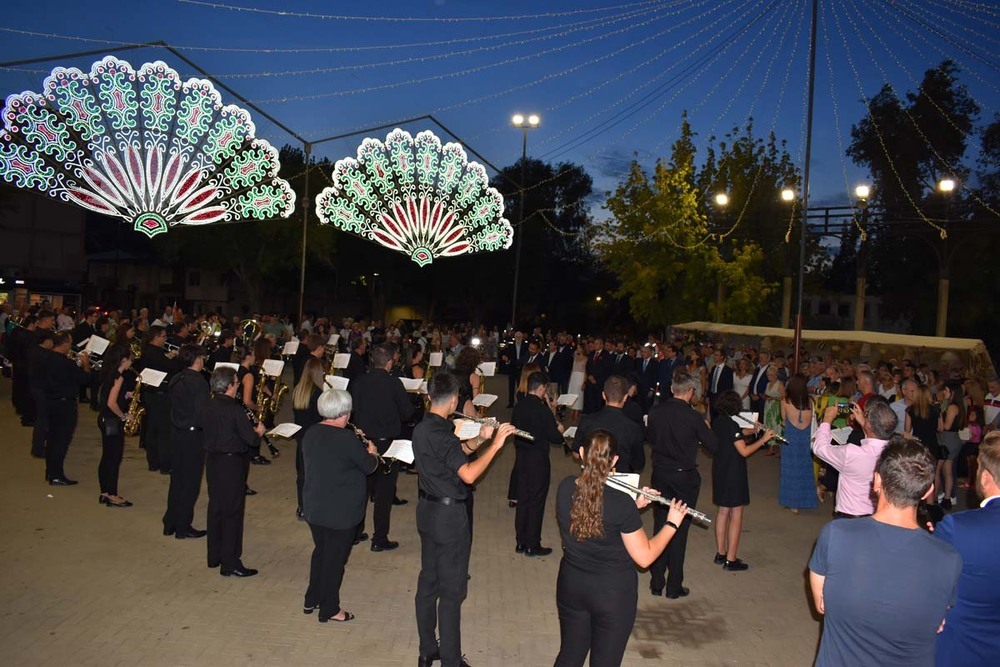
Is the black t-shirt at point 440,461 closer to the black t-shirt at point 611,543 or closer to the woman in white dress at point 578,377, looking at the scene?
the black t-shirt at point 611,543

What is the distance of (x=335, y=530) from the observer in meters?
5.89

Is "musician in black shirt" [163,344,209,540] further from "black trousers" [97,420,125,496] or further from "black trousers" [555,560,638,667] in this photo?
"black trousers" [555,560,638,667]

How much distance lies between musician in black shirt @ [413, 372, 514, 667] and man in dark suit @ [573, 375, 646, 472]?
63.2 inches

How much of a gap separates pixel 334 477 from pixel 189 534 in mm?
3185

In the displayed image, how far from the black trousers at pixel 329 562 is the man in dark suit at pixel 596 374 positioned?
1136 cm

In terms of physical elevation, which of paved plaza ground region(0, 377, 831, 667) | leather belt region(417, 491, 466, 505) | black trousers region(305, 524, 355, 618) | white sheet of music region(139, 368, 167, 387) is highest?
white sheet of music region(139, 368, 167, 387)

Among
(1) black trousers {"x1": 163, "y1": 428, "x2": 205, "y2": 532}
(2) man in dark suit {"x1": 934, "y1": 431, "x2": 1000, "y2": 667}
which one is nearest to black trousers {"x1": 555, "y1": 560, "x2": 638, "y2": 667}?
(2) man in dark suit {"x1": 934, "y1": 431, "x2": 1000, "y2": 667}

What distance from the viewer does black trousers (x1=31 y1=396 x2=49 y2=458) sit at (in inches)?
396

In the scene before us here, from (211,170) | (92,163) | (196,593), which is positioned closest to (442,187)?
(211,170)

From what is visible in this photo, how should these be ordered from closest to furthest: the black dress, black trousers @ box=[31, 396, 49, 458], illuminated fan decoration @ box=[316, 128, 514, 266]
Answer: the black dress, black trousers @ box=[31, 396, 49, 458], illuminated fan decoration @ box=[316, 128, 514, 266]

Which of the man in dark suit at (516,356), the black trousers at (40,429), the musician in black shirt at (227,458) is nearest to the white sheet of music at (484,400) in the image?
the musician in black shirt at (227,458)

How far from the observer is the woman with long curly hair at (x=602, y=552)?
4035mm

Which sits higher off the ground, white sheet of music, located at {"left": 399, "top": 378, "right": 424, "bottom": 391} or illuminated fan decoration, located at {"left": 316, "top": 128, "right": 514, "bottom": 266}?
illuminated fan decoration, located at {"left": 316, "top": 128, "right": 514, "bottom": 266}

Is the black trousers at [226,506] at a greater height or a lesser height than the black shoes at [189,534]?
greater
